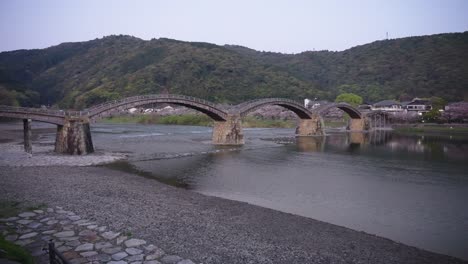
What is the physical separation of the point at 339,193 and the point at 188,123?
64.2 m

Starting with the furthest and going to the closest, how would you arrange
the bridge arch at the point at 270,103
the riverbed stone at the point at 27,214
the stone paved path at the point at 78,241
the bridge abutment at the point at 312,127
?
the bridge abutment at the point at 312,127
the bridge arch at the point at 270,103
the riverbed stone at the point at 27,214
the stone paved path at the point at 78,241

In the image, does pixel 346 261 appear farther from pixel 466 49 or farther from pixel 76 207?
pixel 466 49

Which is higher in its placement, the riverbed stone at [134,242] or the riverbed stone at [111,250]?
the riverbed stone at [111,250]

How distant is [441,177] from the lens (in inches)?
795

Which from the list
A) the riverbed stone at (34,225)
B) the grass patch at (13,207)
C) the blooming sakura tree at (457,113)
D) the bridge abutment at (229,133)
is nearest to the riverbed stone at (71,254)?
the riverbed stone at (34,225)

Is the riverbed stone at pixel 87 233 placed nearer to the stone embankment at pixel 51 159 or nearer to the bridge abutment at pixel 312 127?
the stone embankment at pixel 51 159

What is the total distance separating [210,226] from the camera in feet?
32.2

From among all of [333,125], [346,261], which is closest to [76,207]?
[346,261]

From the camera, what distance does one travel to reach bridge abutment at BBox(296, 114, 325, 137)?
52.2m

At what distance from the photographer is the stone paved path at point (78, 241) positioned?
686 centimetres

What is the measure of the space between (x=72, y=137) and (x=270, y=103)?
2740cm

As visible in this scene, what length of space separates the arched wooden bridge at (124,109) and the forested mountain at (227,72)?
39.6 m

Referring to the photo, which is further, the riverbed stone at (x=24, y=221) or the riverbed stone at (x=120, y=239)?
the riverbed stone at (x=24, y=221)

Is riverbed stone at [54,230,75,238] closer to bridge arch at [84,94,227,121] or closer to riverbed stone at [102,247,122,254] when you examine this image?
riverbed stone at [102,247,122,254]
